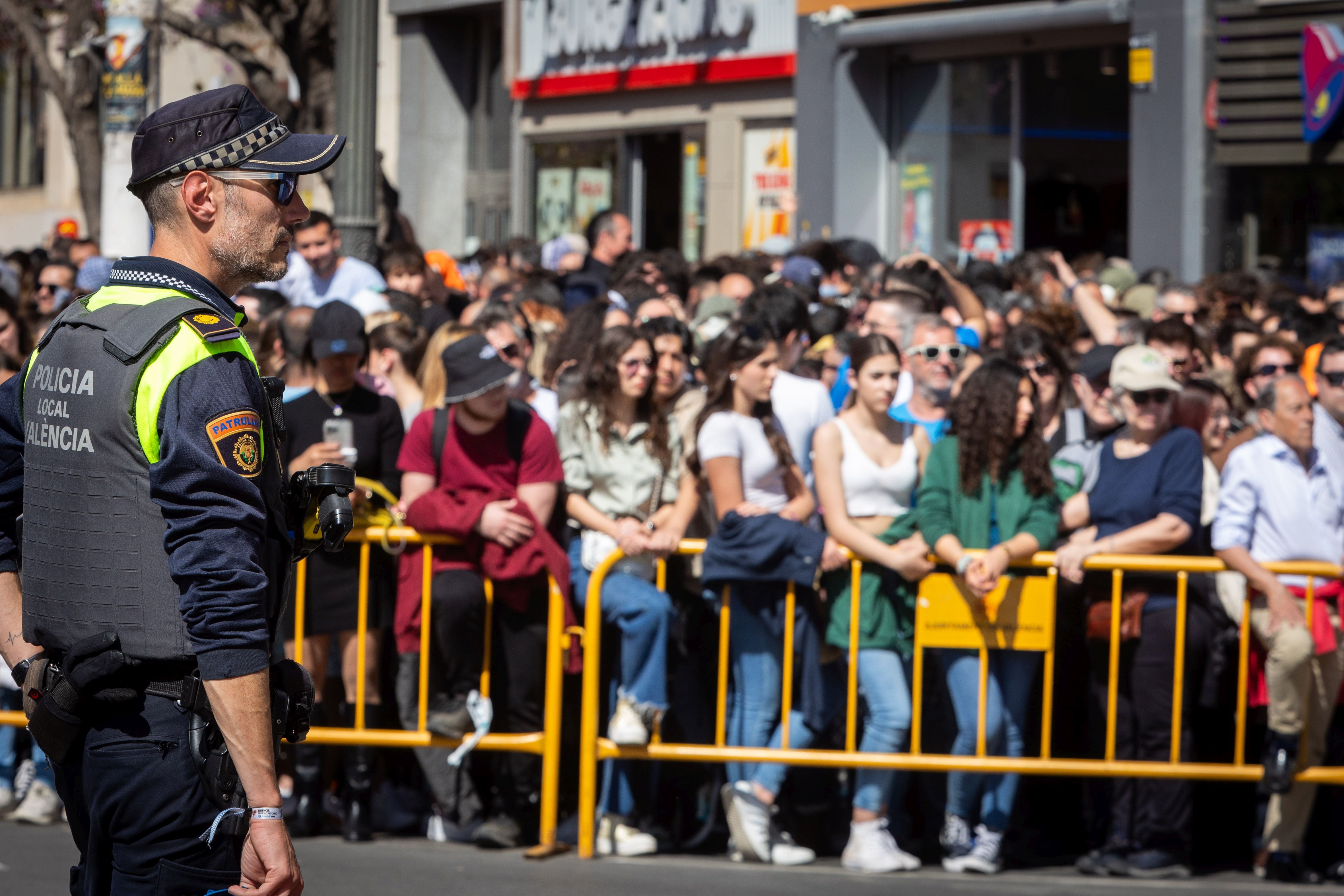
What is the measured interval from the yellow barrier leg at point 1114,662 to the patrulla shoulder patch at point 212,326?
4173 mm

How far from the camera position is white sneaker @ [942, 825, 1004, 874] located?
6.26 metres

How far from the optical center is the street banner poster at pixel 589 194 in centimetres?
2388

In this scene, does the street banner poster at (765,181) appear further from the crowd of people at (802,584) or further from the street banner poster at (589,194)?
the crowd of people at (802,584)

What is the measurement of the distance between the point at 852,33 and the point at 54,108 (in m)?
25.0

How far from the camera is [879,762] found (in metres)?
6.26

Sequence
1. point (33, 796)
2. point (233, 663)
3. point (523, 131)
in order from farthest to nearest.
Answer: point (523, 131), point (33, 796), point (233, 663)

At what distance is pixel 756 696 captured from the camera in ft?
21.1

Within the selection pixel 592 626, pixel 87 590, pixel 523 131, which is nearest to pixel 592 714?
pixel 592 626

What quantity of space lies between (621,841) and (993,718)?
1.57 m

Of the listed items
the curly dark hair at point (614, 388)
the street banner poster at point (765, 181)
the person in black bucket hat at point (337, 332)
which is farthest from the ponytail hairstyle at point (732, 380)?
the street banner poster at point (765, 181)

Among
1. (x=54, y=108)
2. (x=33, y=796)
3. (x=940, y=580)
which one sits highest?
Result: (x=54, y=108)

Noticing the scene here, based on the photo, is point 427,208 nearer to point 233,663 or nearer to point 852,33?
point 852,33

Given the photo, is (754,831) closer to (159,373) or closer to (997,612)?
(997,612)

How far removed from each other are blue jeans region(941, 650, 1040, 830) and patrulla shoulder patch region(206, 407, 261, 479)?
3.98 metres
